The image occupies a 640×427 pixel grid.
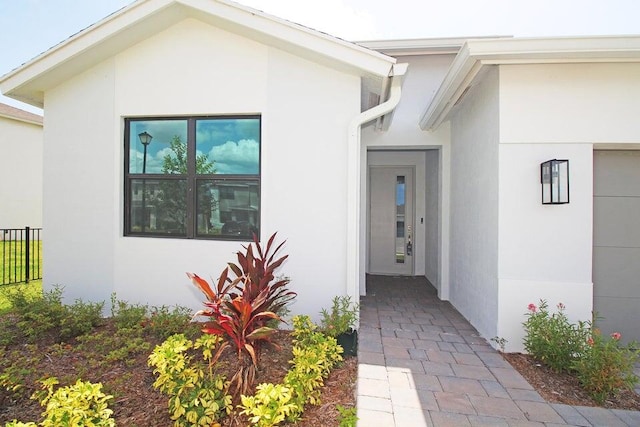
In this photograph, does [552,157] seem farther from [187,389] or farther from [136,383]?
[136,383]

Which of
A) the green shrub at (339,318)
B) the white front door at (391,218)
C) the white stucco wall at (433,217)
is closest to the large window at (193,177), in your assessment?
the green shrub at (339,318)

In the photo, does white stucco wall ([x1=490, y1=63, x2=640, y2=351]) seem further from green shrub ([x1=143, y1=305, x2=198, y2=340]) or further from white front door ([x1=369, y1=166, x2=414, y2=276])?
white front door ([x1=369, y1=166, x2=414, y2=276])

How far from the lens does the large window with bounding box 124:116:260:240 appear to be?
14.5 feet

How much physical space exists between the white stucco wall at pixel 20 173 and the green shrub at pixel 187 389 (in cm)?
1482

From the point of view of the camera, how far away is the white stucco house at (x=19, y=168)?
12.4 meters

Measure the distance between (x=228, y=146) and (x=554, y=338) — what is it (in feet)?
14.7

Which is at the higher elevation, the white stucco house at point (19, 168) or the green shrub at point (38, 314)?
the white stucco house at point (19, 168)

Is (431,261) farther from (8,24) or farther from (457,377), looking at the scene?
(8,24)

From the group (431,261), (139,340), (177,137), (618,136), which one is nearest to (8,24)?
(177,137)

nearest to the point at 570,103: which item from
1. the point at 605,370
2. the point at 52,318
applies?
the point at 605,370

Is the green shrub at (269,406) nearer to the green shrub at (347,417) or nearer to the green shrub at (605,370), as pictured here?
the green shrub at (347,417)

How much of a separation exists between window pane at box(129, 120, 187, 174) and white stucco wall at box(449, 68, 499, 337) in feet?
13.5

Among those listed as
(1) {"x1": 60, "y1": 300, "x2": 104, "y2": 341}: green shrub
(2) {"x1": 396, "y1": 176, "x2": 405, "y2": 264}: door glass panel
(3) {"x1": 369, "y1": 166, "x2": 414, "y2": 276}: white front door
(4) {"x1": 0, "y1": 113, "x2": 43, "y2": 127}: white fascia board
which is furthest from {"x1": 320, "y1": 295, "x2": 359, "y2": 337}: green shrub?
(4) {"x1": 0, "y1": 113, "x2": 43, "y2": 127}: white fascia board

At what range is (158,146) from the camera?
4668 millimetres
